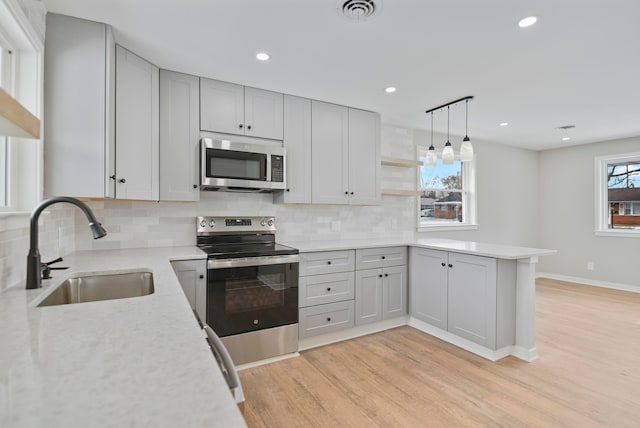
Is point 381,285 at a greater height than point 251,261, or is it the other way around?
point 251,261

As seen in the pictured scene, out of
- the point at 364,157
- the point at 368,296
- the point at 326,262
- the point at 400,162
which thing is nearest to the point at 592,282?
the point at 400,162

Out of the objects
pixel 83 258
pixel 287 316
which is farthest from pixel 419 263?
pixel 83 258

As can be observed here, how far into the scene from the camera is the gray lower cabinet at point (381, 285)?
3127 mm

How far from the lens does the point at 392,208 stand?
414 centimetres

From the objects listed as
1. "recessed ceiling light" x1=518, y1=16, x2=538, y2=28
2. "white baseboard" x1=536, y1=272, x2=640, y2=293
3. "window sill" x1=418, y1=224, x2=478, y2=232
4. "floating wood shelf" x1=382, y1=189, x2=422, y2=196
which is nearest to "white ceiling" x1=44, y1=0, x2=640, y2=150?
"recessed ceiling light" x1=518, y1=16, x2=538, y2=28

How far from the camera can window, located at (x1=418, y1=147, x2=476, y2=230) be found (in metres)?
4.51

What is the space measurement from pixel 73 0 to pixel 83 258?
1.50 meters

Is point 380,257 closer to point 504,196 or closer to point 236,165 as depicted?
point 236,165

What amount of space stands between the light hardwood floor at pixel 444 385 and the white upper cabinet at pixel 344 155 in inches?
57.7

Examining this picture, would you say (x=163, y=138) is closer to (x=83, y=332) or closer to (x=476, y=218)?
(x=83, y=332)

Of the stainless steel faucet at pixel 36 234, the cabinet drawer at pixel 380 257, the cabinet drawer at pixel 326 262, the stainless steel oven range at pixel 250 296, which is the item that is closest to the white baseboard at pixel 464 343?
the cabinet drawer at pixel 380 257

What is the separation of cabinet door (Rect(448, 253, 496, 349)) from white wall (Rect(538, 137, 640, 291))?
3.91m

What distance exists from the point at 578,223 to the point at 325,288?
4.95 meters

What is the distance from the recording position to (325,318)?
2.93 m
